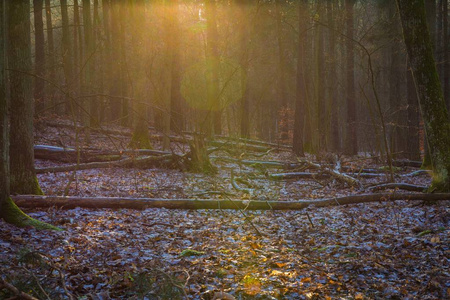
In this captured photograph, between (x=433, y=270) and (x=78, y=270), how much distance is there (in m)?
4.25

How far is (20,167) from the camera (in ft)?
23.2

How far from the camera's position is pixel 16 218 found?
5609mm

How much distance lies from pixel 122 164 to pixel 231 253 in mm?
7277

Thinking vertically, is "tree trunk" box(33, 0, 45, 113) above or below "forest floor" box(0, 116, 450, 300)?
above

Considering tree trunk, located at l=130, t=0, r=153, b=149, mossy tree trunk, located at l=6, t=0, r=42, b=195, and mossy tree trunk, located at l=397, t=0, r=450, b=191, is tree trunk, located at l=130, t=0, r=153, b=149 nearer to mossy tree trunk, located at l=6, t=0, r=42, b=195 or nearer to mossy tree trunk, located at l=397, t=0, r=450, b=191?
mossy tree trunk, located at l=6, t=0, r=42, b=195

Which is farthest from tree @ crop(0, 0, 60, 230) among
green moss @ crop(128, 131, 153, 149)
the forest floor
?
green moss @ crop(128, 131, 153, 149)

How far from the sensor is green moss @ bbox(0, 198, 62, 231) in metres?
5.56

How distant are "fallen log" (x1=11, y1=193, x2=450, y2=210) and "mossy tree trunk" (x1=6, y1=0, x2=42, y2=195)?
2.06ft

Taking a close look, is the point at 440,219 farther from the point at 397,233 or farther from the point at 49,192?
the point at 49,192

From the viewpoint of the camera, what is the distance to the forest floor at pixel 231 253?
13.2 ft

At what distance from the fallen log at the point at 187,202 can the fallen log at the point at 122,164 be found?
2.64 metres

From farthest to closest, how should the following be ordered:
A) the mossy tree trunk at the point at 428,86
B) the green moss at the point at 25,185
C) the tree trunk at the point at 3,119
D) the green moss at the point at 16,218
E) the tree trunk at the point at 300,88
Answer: the tree trunk at the point at 300,88, the mossy tree trunk at the point at 428,86, the green moss at the point at 25,185, the green moss at the point at 16,218, the tree trunk at the point at 3,119

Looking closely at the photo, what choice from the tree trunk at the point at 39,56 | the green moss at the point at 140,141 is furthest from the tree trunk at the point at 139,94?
the tree trunk at the point at 39,56

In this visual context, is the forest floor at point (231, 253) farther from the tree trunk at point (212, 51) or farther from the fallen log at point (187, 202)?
the tree trunk at point (212, 51)
